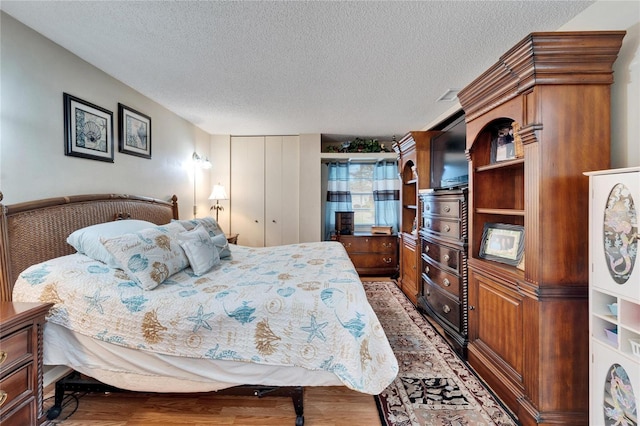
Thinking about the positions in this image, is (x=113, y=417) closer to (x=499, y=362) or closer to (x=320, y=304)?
(x=320, y=304)

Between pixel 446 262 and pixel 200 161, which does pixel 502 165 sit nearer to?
pixel 446 262

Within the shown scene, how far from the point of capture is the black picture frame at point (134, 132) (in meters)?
2.49

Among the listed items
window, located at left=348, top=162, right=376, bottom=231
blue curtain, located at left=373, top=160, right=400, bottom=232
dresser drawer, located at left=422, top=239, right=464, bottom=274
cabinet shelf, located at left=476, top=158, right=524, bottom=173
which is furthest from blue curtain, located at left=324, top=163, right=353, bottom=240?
cabinet shelf, located at left=476, top=158, right=524, bottom=173

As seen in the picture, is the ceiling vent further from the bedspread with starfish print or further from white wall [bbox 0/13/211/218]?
white wall [bbox 0/13/211/218]

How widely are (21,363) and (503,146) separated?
9.94 feet

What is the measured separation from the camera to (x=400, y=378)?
186 cm

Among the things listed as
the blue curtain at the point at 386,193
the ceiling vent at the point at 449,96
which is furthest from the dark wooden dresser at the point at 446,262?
the blue curtain at the point at 386,193

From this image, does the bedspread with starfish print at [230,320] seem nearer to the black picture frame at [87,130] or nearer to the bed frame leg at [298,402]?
the bed frame leg at [298,402]

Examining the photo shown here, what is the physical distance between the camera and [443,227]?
2.49 m

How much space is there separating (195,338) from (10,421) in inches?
31.7

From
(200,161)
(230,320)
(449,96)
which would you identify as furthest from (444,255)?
(200,161)

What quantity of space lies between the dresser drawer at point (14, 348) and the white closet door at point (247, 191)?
10.7ft

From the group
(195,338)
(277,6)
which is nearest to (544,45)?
(277,6)

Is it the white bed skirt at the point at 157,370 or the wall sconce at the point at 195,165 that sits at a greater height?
the wall sconce at the point at 195,165
